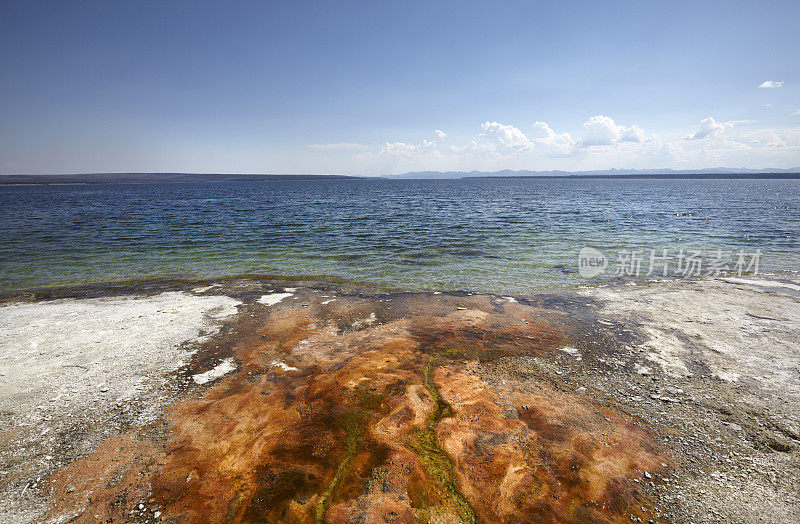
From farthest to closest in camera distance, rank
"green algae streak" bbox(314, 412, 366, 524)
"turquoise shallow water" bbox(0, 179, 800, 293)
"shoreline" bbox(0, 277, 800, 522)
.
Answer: "turquoise shallow water" bbox(0, 179, 800, 293) → "shoreline" bbox(0, 277, 800, 522) → "green algae streak" bbox(314, 412, 366, 524)

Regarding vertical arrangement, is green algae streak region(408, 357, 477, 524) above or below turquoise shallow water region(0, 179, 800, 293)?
below

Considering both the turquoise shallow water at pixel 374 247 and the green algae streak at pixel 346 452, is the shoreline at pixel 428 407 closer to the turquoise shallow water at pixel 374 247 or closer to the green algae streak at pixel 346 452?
the green algae streak at pixel 346 452

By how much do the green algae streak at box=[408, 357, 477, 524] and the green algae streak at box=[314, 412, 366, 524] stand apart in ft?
2.96

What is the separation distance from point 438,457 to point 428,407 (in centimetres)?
121

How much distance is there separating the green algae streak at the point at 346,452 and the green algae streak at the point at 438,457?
0.90 metres

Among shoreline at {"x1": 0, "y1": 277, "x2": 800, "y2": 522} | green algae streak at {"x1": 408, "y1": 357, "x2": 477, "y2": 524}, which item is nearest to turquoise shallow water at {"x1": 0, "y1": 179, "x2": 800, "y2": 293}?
shoreline at {"x1": 0, "y1": 277, "x2": 800, "y2": 522}

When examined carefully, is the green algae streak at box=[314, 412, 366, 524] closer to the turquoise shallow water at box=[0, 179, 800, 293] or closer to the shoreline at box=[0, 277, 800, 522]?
the shoreline at box=[0, 277, 800, 522]

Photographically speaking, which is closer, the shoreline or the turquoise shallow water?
the shoreline

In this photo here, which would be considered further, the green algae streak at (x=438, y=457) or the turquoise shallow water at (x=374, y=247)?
the turquoise shallow water at (x=374, y=247)

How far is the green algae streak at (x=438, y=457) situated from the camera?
4.49 m

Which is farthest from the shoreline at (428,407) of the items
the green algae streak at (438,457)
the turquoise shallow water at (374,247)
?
the turquoise shallow water at (374,247)

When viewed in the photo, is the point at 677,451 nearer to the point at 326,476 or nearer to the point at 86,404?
the point at 326,476

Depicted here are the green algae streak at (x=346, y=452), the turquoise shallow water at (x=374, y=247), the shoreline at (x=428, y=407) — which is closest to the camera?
the green algae streak at (x=346, y=452)

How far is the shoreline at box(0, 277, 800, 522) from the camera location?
15.1 feet
